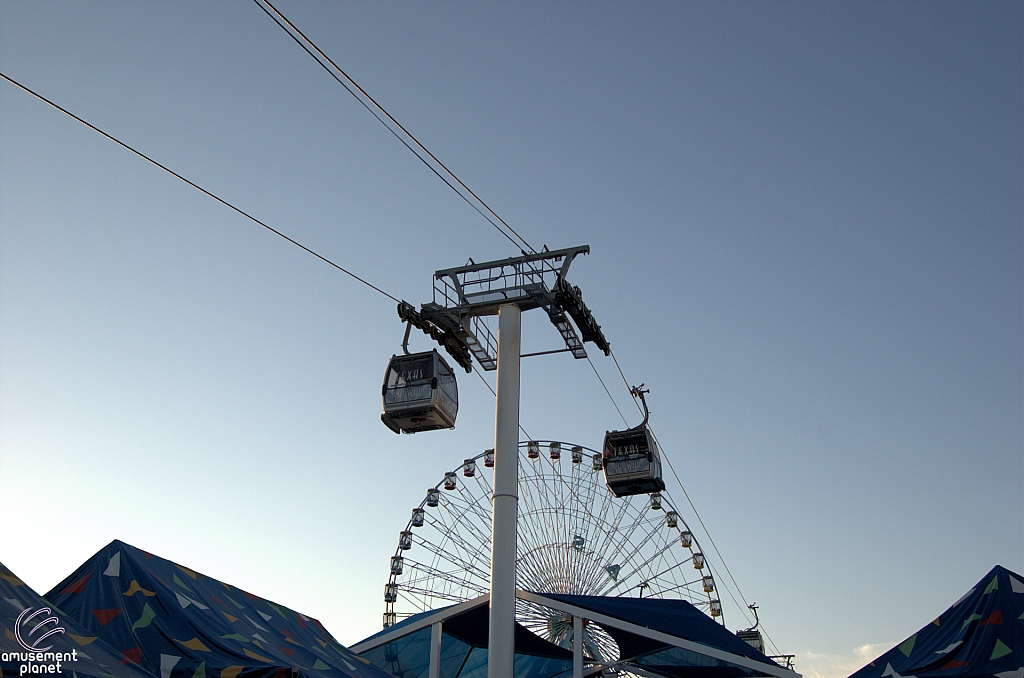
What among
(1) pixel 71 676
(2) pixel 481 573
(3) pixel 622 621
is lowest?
(1) pixel 71 676

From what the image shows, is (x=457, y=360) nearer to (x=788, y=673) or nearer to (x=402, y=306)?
(x=402, y=306)

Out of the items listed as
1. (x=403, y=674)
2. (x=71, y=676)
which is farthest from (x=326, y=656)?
(x=403, y=674)

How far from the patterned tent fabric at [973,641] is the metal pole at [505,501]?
4659mm

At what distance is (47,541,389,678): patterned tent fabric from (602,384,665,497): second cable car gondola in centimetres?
868

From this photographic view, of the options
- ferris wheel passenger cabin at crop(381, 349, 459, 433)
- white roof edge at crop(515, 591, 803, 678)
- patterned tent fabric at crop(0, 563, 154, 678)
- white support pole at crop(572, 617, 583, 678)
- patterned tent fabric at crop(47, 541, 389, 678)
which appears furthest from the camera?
white support pole at crop(572, 617, 583, 678)

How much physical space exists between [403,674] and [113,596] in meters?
11.0

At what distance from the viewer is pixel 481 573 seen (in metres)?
26.7

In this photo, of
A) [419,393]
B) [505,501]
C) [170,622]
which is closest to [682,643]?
[505,501]

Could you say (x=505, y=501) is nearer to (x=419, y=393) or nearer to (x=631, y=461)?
(x=419, y=393)

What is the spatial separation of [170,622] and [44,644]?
10.1 ft

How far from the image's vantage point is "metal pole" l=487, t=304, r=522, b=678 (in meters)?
13.2

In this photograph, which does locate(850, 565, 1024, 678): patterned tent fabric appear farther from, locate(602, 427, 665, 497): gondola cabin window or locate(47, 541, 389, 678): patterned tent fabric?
locate(602, 427, 665, 497): gondola cabin window

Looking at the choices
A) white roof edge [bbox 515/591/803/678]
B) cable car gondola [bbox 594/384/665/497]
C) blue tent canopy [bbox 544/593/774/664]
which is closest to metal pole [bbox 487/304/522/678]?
cable car gondola [bbox 594/384/665/497]

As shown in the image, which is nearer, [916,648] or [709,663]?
[916,648]
